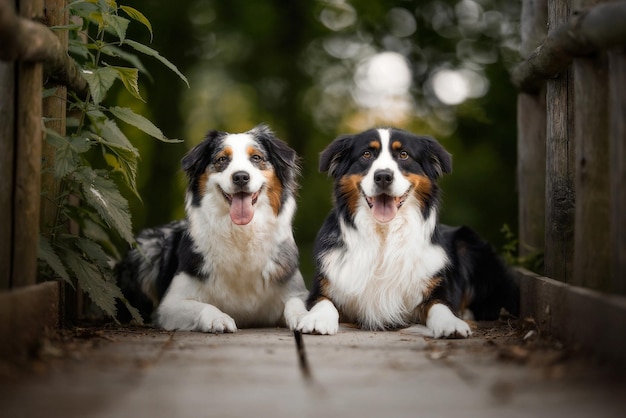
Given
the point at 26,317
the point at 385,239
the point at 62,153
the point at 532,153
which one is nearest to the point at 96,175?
the point at 62,153

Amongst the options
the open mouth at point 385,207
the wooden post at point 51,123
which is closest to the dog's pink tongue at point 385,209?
the open mouth at point 385,207

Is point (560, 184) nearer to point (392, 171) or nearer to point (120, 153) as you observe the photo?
point (392, 171)

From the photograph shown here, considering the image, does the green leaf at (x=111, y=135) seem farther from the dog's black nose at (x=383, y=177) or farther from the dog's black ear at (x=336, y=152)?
the dog's black nose at (x=383, y=177)

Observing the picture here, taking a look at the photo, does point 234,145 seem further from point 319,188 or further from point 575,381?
point 319,188

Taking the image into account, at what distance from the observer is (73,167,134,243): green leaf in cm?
402

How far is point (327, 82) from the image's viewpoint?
14.9 m

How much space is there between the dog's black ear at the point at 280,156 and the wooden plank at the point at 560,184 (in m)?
1.57

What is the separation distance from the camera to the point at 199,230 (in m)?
4.83

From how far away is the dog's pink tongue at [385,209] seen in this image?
15.1 feet

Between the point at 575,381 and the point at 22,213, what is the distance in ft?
7.18

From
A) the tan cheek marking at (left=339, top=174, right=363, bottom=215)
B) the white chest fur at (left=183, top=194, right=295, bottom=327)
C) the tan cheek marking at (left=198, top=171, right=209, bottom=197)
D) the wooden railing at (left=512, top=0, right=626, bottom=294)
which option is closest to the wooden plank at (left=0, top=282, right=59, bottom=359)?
the white chest fur at (left=183, top=194, right=295, bottom=327)

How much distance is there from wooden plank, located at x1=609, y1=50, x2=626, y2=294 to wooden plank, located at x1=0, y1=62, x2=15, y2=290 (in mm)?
2288

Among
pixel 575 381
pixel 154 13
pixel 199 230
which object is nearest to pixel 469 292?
pixel 199 230

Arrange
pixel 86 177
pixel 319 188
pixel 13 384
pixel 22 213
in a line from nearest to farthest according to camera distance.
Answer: pixel 13 384
pixel 22 213
pixel 86 177
pixel 319 188
